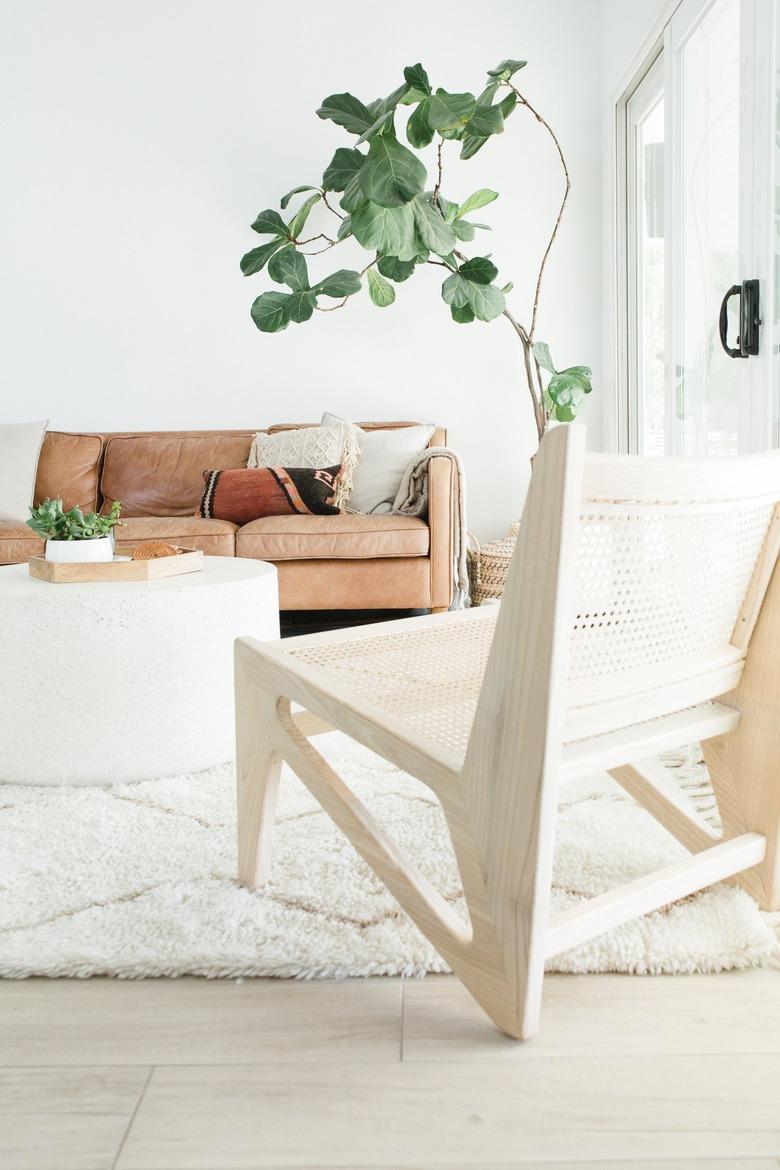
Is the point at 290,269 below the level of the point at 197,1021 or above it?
above

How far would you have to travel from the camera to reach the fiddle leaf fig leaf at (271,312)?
3520mm

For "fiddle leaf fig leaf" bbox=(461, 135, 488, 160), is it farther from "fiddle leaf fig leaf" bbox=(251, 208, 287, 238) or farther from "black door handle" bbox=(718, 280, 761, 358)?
"black door handle" bbox=(718, 280, 761, 358)

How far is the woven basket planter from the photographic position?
3554 mm

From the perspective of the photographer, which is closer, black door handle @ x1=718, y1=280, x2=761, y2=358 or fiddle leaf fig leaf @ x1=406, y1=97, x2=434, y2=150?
black door handle @ x1=718, y1=280, x2=761, y2=358

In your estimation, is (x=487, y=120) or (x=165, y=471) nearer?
(x=487, y=120)

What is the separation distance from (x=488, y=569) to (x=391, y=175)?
156 cm

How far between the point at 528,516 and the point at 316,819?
96 centimetres

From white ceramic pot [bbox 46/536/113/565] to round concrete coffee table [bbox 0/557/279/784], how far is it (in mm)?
132

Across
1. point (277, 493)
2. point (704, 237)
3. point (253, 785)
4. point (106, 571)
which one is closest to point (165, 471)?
point (277, 493)

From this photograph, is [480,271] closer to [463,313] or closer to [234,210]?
[463,313]

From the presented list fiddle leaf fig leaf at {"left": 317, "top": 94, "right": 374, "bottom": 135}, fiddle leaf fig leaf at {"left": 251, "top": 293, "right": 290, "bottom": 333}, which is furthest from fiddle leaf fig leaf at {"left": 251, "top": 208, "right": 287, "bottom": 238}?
fiddle leaf fig leaf at {"left": 317, "top": 94, "right": 374, "bottom": 135}

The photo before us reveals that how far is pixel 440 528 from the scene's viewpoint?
3133 mm

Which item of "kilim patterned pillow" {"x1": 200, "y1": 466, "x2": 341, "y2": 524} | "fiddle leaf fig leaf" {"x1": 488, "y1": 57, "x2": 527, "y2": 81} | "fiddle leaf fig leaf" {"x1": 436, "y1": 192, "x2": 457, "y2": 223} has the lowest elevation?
"kilim patterned pillow" {"x1": 200, "y1": 466, "x2": 341, "y2": 524}

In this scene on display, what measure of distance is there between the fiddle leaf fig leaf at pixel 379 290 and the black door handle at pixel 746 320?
1.81 m
